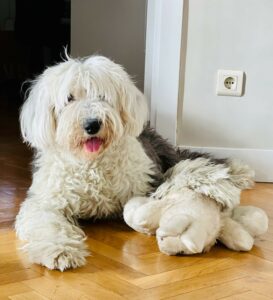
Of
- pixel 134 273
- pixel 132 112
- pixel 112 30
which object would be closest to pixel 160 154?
pixel 132 112

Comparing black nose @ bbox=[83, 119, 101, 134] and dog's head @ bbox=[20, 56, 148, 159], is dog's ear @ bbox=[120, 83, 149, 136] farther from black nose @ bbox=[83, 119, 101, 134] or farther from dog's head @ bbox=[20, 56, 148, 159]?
black nose @ bbox=[83, 119, 101, 134]

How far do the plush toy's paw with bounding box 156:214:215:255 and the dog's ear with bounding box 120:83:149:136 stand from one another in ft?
1.05

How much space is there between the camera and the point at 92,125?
1494mm

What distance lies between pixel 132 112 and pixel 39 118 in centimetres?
25

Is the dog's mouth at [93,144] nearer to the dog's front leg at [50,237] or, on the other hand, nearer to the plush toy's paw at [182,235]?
the dog's front leg at [50,237]

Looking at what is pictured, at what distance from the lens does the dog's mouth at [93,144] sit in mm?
1535

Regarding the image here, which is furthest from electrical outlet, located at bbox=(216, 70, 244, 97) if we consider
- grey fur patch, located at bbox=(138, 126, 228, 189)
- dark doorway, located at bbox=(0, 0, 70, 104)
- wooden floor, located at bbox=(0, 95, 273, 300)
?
dark doorway, located at bbox=(0, 0, 70, 104)

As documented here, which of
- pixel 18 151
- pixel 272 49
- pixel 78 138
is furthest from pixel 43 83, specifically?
pixel 18 151

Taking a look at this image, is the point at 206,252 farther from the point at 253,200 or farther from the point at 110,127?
the point at 253,200

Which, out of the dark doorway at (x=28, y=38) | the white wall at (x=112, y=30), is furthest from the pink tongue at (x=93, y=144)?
the dark doorway at (x=28, y=38)

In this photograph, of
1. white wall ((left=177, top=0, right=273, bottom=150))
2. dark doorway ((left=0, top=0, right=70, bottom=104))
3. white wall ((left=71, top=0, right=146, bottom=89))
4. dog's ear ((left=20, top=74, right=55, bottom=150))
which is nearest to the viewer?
dog's ear ((left=20, top=74, right=55, bottom=150))

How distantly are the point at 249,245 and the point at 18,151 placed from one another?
1.59 m

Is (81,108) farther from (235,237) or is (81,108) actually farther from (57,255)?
(235,237)

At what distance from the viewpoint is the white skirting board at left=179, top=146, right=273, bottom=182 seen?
2.30 m
